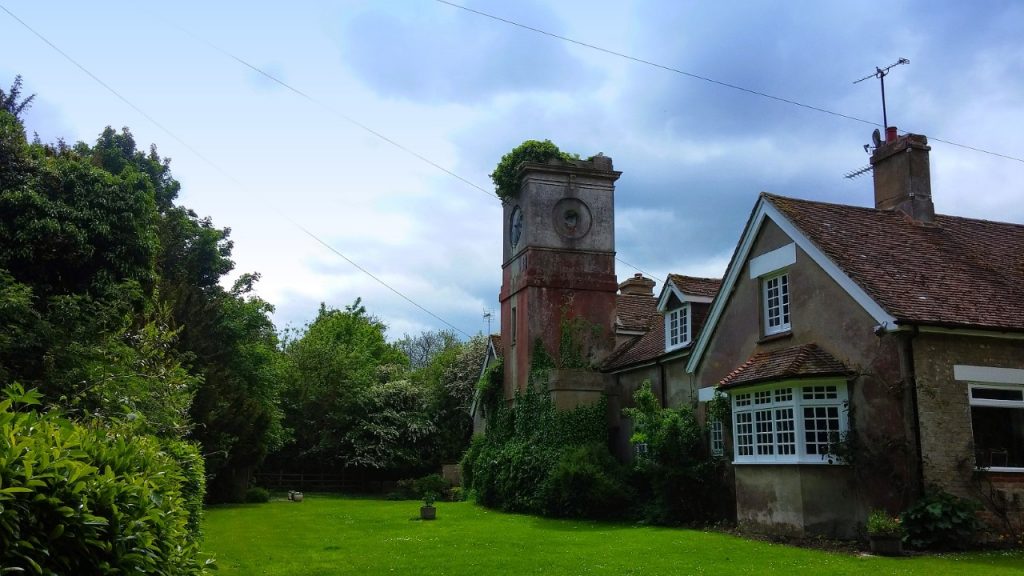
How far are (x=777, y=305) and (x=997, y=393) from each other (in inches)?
207

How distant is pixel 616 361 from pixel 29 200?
19554mm

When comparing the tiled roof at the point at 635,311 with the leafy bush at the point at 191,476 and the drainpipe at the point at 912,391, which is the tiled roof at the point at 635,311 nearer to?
the drainpipe at the point at 912,391

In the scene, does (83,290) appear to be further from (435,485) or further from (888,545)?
(435,485)

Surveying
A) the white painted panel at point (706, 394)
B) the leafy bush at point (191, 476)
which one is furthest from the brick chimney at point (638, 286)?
the leafy bush at point (191, 476)

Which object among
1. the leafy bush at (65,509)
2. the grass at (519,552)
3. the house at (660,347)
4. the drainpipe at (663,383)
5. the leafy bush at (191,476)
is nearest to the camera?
the leafy bush at (65,509)

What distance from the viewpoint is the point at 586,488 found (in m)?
25.3

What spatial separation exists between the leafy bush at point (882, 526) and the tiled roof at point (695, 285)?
10594 mm

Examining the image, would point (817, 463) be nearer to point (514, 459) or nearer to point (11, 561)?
point (514, 459)

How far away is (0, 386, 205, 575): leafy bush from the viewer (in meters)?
4.47

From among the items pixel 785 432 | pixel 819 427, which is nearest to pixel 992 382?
pixel 819 427

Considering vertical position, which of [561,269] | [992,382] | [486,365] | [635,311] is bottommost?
[992,382]

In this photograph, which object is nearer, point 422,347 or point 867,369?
point 867,369

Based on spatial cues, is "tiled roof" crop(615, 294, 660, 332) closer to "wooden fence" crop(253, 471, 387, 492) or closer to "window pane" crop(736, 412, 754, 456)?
"window pane" crop(736, 412, 754, 456)

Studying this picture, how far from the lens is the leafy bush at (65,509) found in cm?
447
